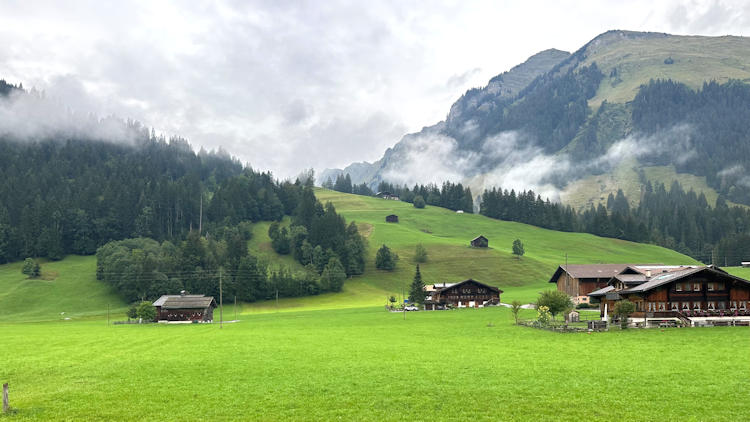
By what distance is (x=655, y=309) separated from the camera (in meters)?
69.1

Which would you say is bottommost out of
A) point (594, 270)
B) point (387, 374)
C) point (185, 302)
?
point (185, 302)

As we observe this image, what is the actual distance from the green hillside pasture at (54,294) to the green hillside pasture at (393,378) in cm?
6491

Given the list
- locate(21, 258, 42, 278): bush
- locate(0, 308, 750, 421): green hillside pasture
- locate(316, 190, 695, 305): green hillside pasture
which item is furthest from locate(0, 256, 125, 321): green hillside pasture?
locate(0, 308, 750, 421): green hillside pasture

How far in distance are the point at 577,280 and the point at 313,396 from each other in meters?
92.4

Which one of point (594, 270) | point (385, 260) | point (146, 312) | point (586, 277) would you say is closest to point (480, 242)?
point (385, 260)

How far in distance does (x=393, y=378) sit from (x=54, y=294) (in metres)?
118

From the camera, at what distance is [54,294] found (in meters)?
124

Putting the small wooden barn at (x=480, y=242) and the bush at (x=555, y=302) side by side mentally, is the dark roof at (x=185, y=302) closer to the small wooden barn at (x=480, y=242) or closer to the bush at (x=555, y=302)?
the bush at (x=555, y=302)

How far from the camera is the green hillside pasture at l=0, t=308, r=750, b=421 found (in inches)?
969

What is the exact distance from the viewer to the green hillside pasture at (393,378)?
24.6 m

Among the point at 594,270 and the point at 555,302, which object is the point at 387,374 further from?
the point at 594,270

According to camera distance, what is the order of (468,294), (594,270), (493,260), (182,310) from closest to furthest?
1. (182,310)
2. (594,270)
3. (468,294)
4. (493,260)

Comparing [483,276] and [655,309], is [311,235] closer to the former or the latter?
[483,276]

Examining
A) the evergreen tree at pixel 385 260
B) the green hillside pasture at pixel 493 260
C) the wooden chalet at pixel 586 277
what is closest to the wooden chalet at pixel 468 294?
the green hillside pasture at pixel 493 260
